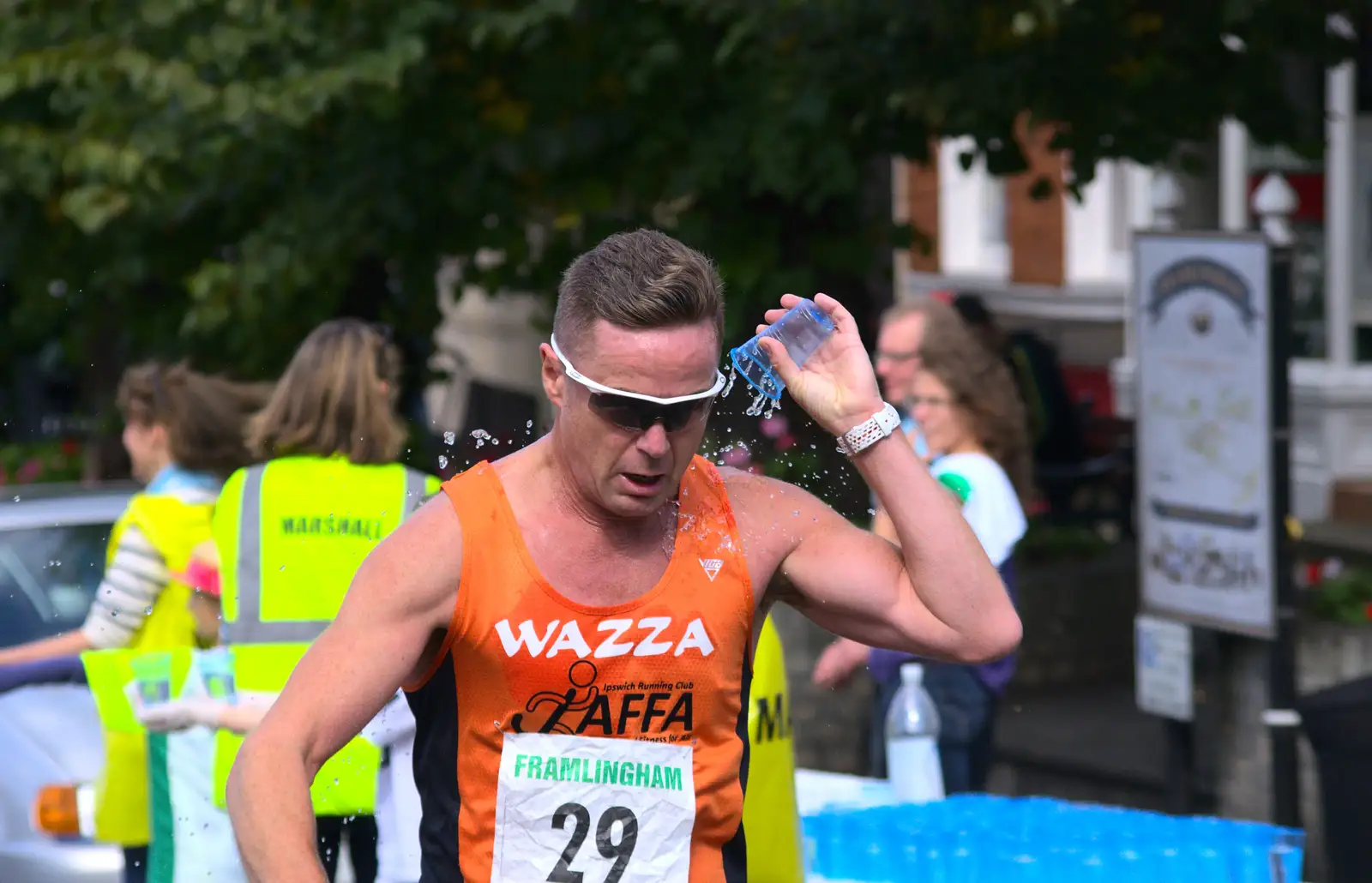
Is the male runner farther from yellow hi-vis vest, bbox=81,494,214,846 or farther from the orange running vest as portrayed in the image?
yellow hi-vis vest, bbox=81,494,214,846

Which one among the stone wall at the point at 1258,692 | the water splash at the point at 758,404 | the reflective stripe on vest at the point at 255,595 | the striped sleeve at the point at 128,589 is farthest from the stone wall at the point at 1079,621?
the water splash at the point at 758,404

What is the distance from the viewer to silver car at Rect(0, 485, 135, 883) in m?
5.96

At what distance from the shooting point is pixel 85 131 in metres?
8.31

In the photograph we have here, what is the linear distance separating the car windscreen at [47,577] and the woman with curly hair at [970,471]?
8.46 feet

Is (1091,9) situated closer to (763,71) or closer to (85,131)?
(763,71)

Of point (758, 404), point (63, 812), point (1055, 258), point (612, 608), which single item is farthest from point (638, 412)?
point (1055, 258)

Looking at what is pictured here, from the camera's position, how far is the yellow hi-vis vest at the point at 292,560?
5082 mm

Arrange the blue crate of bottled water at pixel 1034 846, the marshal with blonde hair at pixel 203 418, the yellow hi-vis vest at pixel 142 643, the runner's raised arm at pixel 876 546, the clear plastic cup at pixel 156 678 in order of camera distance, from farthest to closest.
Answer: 1. the marshal with blonde hair at pixel 203 418
2. the yellow hi-vis vest at pixel 142 643
3. the clear plastic cup at pixel 156 678
4. the blue crate of bottled water at pixel 1034 846
5. the runner's raised arm at pixel 876 546

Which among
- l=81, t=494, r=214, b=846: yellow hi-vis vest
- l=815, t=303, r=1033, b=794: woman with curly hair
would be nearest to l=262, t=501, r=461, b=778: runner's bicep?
l=81, t=494, r=214, b=846: yellow hi-vis vest

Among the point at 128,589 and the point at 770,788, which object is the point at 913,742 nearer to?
the point at 770,788

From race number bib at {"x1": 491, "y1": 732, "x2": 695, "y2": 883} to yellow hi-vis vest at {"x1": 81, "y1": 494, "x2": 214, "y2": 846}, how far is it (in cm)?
277

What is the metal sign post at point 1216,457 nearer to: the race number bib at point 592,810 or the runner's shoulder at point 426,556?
the race number bib at point 592,810

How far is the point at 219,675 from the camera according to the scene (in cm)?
518

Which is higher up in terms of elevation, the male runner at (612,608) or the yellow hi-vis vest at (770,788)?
the male runner at (612,608)
